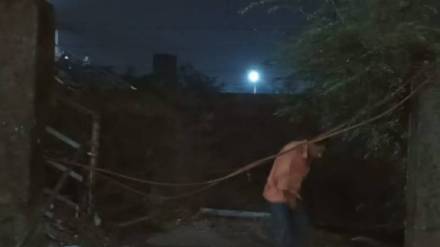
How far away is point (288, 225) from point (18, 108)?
2.77 metres

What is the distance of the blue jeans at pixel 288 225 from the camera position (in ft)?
22.7

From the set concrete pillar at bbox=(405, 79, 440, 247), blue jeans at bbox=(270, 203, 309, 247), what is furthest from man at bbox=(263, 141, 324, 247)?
concrete pillar at bbox=(405, 79, 440, 247)

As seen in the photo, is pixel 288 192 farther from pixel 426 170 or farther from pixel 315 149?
pixel 426 170

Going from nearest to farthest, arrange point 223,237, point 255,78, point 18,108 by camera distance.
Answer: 1. point 18,108
2. point 223,237
3. point 255,78

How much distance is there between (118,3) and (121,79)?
A: 184 inches

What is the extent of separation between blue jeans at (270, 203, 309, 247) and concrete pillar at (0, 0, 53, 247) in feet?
7.74

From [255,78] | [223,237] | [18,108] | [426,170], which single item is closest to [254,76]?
[255,78]

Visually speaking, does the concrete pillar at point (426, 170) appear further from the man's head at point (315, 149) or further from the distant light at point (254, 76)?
the distant light at point (254, 76)

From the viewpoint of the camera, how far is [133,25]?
18.4m

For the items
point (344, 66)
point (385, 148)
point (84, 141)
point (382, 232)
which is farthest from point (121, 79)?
point (344, 66)

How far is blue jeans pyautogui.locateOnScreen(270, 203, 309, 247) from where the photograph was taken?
22.7 ft

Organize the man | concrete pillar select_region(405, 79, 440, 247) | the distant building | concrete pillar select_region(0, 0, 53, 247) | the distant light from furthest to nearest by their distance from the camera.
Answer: the distant light, the distant building, the man, concrete pillar select_region(0, 0, 53, 247), concrete pillar select_region(405, 79, 440, 247)

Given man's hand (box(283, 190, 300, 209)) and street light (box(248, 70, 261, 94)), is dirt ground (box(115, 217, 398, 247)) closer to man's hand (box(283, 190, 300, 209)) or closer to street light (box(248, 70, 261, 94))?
man's hand (box(283, 190, 300, 209))

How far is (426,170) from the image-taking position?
5.37 metres
